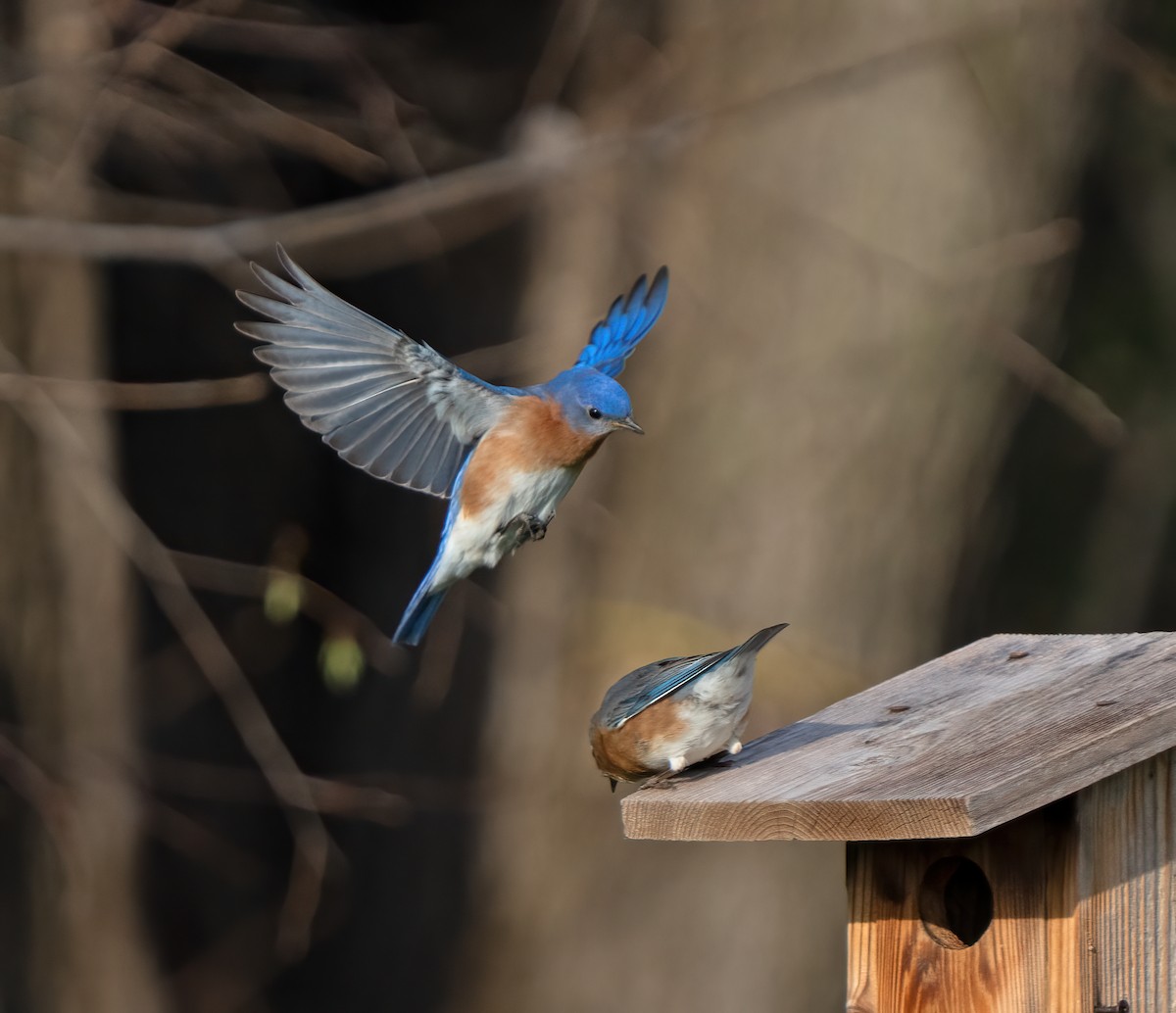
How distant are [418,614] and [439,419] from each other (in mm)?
442

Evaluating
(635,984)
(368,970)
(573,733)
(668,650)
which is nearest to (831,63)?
(668,650)

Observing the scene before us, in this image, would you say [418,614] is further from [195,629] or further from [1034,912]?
[1034,912]

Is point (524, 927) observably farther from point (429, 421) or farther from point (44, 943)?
point (429, 421)

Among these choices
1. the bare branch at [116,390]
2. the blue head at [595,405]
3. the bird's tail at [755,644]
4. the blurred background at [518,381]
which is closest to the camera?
the bird's tail at [755,644]

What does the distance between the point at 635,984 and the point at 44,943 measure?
189 centimetres

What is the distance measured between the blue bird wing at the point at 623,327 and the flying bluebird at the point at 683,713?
1.36 metres

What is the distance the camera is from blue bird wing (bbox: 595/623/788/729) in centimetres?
272

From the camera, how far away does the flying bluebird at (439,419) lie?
133 inches

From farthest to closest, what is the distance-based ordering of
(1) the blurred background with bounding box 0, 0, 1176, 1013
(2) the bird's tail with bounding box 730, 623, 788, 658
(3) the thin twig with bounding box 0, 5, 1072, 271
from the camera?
(1) the blurred background with bounding box 0, 0, 1176, 1013
(3) the thin twig with bounding box 0, 5, 1072, 271
(2) the bird's tail with bounding box 730, 623, 788, 658

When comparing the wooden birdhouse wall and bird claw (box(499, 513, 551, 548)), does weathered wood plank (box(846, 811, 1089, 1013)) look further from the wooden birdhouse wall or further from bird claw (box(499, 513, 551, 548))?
bird claw (box(499, 513, 551, 548))

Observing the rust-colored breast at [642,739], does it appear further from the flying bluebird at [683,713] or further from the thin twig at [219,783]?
the thin twig at [219,783]

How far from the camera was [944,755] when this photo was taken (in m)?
2.44

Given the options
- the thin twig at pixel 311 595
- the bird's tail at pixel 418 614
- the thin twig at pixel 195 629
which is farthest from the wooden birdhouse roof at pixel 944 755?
the thin twig at pixel 195 629

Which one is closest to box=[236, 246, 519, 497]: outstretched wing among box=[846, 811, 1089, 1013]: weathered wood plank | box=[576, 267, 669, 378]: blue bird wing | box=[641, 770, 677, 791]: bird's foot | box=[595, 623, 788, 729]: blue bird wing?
box=[576, 267, 669, 378]: blue bird wing
